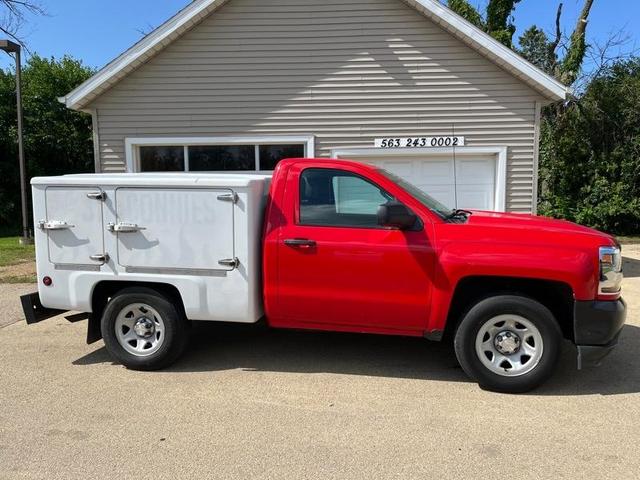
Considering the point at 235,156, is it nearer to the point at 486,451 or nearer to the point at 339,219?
the point at 339,219

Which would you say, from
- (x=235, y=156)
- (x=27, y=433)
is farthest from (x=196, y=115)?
(x=27, y=433)

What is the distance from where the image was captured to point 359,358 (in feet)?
17.1

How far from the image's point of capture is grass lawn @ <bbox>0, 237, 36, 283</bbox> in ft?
30.6

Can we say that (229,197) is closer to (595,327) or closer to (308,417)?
(308,417)

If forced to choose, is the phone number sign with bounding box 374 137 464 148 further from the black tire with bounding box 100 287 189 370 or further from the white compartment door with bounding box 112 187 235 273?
the black tire with bounding box 100 287 189 370

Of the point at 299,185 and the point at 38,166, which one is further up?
the point at 38,166

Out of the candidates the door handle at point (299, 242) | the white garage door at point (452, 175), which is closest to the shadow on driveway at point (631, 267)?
the white garage door at point (452, 175)

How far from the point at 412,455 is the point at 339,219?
6.54ft

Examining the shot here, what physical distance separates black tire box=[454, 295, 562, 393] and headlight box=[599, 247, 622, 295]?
1.53 feet

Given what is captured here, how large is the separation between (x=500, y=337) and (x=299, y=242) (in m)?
1.82

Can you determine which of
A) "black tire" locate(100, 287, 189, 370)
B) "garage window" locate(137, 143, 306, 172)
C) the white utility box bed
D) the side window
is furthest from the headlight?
"garage window" locate(137, 143, 306, 172)

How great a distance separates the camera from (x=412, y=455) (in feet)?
11.1

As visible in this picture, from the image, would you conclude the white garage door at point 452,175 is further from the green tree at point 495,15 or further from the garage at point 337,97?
the green tree at point 495,15

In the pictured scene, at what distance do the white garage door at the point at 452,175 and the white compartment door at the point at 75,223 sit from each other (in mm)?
6218
